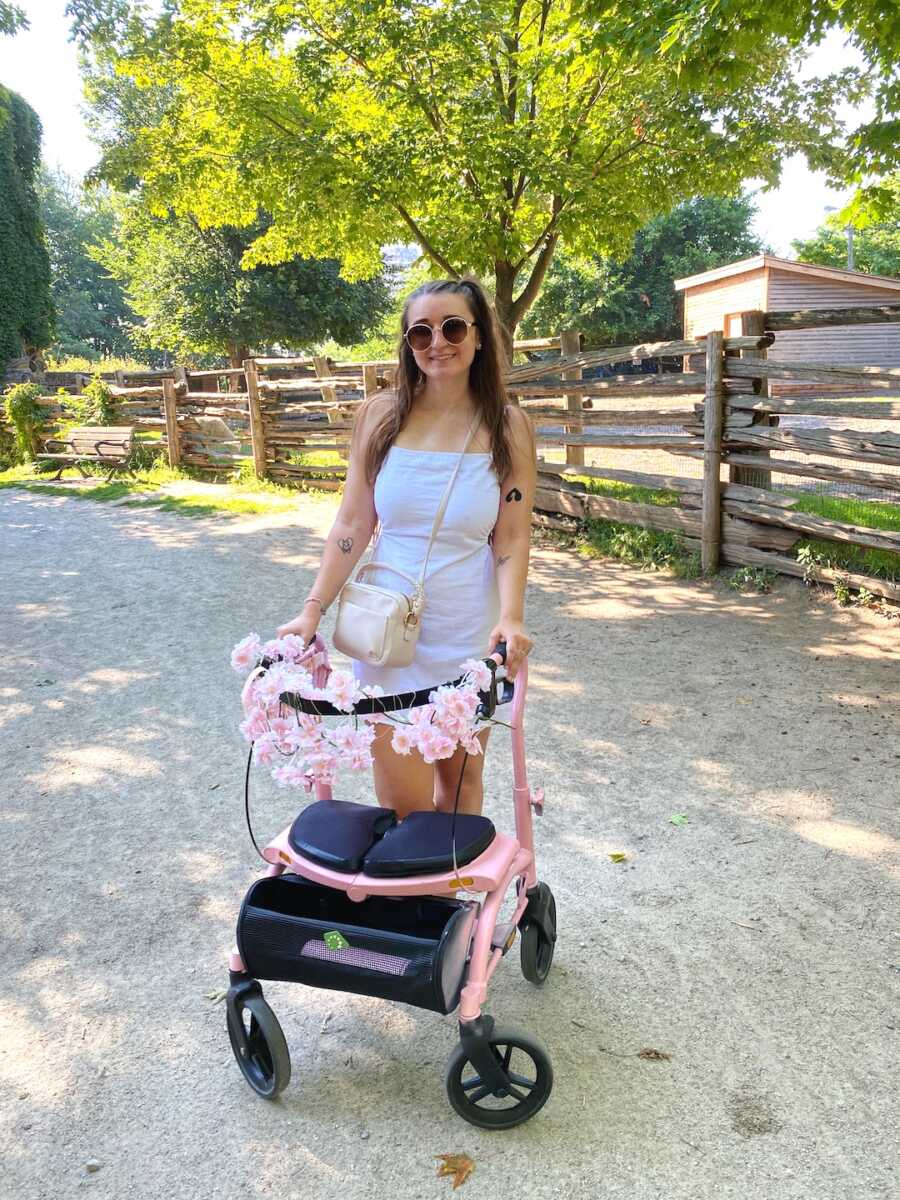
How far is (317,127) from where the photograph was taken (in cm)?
846

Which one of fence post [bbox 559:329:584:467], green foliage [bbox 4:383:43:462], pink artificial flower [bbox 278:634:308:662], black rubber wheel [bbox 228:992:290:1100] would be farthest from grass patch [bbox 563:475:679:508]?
green foliage [bbox 4:383:43:462]

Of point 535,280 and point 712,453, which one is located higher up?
point 535,280

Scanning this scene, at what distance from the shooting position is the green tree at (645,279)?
121 feet

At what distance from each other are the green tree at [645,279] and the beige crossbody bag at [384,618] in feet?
117

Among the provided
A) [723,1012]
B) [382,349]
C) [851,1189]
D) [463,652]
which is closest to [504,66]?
[463,652]

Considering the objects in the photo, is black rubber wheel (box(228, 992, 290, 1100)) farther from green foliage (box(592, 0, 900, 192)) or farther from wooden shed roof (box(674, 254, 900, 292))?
wooden shed roof (box(674, 254, 900, 292))

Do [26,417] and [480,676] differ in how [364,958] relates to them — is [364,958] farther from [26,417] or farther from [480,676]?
[26,417]

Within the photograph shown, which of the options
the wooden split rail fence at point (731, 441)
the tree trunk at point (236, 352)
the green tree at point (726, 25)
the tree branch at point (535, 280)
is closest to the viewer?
the green tree at point (726, 25)

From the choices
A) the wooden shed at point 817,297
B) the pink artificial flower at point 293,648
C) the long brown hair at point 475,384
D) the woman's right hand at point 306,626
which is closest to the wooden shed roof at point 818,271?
the wooden shed at point 817,297

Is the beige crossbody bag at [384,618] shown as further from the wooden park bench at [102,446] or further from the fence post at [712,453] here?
the wooden park bench at [102,446]

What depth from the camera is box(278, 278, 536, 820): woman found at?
2.39m

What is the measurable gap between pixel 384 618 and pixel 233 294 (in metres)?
27.9

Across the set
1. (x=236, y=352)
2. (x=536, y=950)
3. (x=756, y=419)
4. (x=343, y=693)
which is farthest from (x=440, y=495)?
(x=236, y=352)

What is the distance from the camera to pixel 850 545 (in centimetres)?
656
